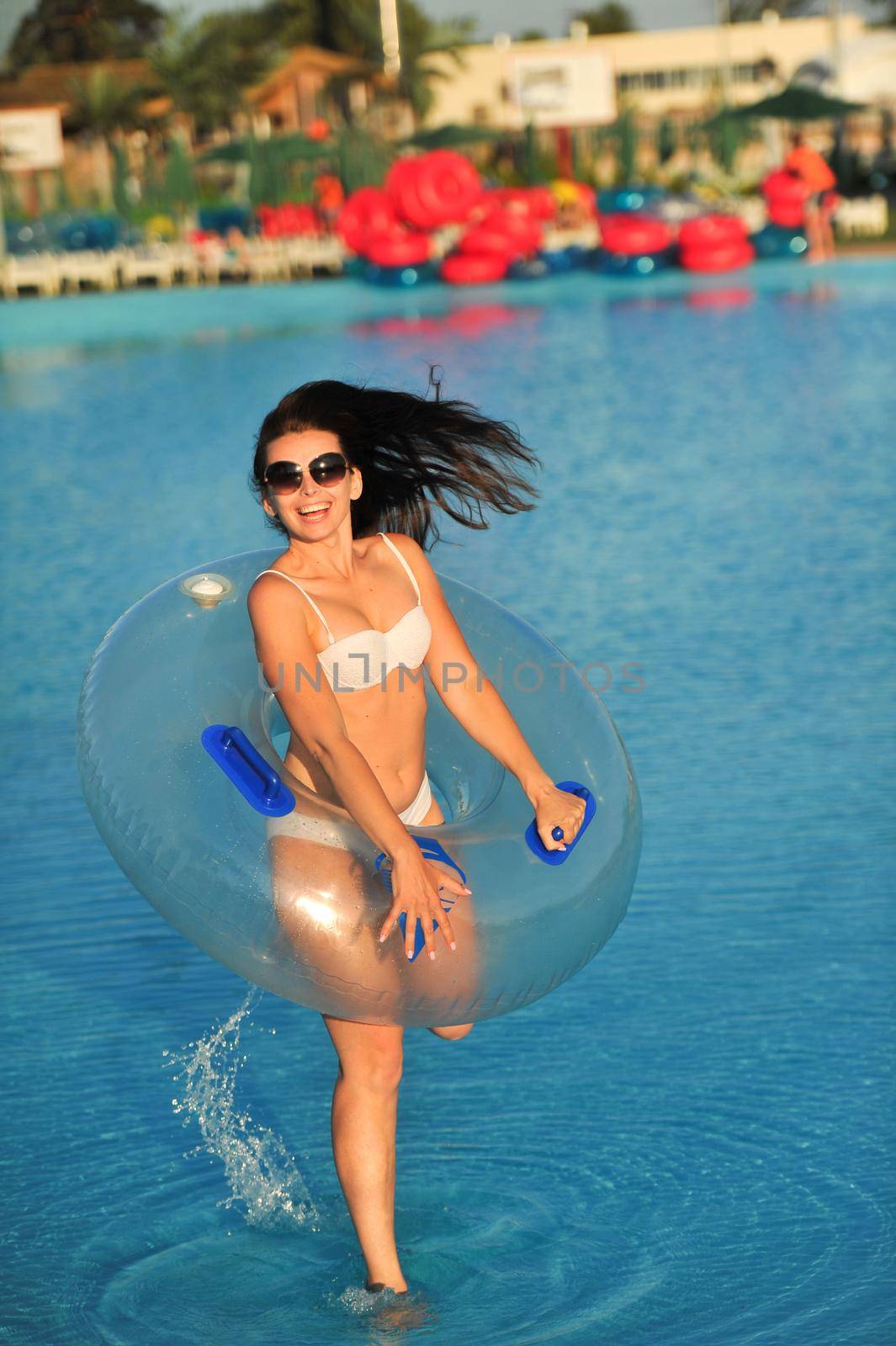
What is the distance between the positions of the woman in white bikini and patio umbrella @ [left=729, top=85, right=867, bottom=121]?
28.2m

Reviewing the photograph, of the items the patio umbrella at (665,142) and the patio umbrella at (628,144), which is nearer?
the patio umbrella at (628,144)

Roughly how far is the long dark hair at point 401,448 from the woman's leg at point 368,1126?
857 mm

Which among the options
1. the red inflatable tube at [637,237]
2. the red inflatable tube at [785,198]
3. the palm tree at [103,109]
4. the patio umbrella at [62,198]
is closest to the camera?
the red inflatable tube at [637,237]

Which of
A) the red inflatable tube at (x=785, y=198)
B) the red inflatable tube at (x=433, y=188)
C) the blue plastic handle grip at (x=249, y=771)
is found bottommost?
the blue plastic handle grip at (x=249, y=771)

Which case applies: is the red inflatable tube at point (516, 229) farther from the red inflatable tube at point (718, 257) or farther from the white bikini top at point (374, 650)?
the white bikini top at point (374, 650)

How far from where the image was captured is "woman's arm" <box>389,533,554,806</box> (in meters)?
2.83

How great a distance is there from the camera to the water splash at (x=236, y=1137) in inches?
130

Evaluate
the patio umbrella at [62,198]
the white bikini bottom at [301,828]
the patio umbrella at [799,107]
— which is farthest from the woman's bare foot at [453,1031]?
the patio umbrella at [62,198]

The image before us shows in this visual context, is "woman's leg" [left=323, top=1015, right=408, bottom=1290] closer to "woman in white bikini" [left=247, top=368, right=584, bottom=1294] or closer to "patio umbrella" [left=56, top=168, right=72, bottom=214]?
"woman in white bikini" [left=247, top=368, right=584, bottom=1294]

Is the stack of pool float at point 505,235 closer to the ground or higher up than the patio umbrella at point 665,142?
closer to the ground

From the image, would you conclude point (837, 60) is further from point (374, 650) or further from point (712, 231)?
point (374, 650)

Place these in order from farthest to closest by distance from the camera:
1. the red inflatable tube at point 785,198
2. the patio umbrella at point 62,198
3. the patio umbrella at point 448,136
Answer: the patio umbrella at point 62,198 → the patio umbrella at point 448,136 → the red inflatable tube at point 785,198

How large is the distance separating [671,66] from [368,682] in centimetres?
6463

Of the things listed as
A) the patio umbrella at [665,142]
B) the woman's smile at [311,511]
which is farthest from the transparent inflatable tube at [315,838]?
the patio umbrella at [665,142]
